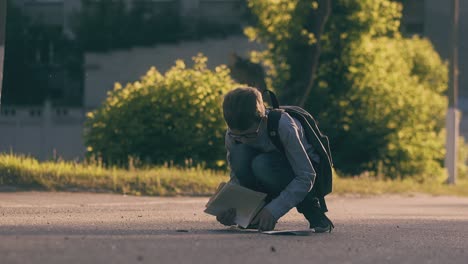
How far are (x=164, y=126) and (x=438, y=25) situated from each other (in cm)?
3666

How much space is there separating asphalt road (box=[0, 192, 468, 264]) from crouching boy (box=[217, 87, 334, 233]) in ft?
0.80

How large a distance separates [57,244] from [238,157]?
189 centimetres

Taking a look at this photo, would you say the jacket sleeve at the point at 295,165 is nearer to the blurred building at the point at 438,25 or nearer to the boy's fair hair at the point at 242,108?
the boy's fair hair at the point at 242,108

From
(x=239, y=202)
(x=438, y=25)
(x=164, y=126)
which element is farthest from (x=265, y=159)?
(x=438, y=25)

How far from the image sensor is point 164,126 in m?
21.0

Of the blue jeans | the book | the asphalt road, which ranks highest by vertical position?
the blue jeans

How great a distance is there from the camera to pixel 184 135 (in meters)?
20.7

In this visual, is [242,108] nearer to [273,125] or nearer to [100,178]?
[273,125]

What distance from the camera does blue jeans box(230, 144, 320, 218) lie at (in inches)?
358

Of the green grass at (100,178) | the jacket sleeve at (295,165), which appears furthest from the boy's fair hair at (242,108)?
the green grass at (100,178)

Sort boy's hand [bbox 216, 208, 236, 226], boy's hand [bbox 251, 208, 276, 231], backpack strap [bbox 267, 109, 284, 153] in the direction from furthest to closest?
boy's hand [bbox 216, 208, 236, 226] → backpack strap [bbox 267, 109, 284, 153] → boy's hand [bbox 251, 208, 276, 231]

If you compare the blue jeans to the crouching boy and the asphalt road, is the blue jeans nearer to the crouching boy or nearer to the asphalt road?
the crouching boy

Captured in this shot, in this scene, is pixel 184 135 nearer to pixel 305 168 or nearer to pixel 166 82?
pixel 166 82

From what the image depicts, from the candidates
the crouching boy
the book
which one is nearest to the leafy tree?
the crouching boy
